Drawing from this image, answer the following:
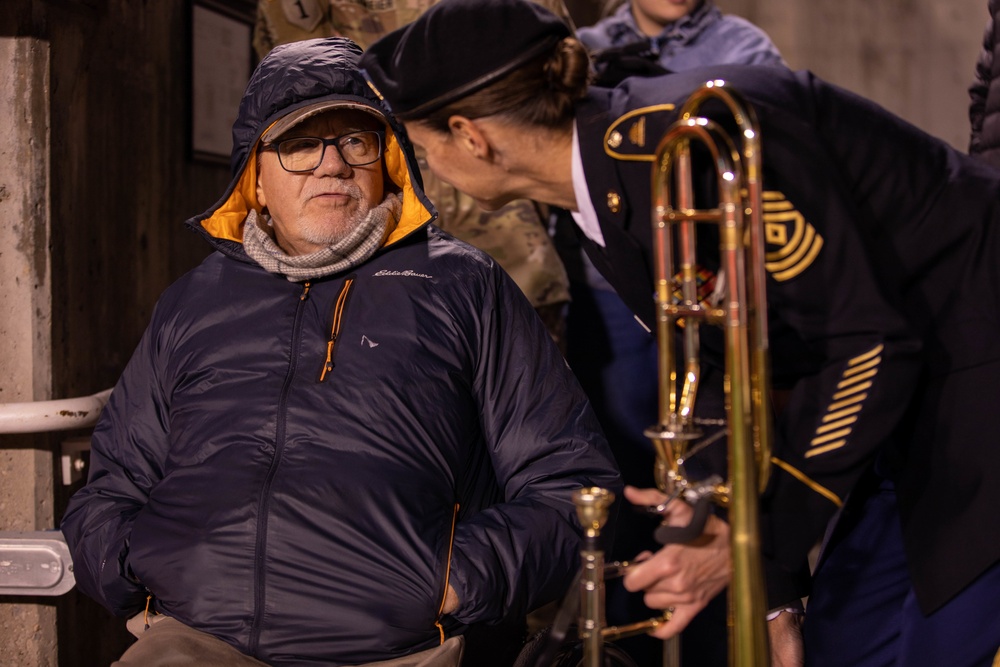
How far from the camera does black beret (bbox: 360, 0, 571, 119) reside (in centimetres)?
139

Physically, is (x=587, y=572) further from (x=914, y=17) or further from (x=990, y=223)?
(x=914, y=17)

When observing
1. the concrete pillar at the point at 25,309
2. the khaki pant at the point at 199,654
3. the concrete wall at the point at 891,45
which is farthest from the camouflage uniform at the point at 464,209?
the concrete wall at the point at 891,45

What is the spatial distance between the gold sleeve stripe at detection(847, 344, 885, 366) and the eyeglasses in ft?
4.12

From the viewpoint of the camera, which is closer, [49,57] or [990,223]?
[990,223]

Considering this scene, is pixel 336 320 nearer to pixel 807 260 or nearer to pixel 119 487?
pixel 119 487

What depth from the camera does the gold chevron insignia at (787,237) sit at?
49.4 inches

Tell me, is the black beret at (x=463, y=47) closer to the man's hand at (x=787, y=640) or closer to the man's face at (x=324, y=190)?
the man's face at (x=324, y=190)

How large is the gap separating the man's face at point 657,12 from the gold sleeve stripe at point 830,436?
1704mm

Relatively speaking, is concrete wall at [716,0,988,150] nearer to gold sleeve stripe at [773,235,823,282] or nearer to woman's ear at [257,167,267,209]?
woman's ear at [257,167,267,209]

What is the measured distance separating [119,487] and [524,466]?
0.81 m

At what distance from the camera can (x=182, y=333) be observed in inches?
83.8

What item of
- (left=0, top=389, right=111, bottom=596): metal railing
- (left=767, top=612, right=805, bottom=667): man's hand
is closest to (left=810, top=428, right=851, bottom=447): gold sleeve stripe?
(left=767, top=612, right=805, bottom=667): man's hand

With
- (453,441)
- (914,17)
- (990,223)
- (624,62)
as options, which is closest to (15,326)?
(453,441)

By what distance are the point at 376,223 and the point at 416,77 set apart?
74 centimetres
